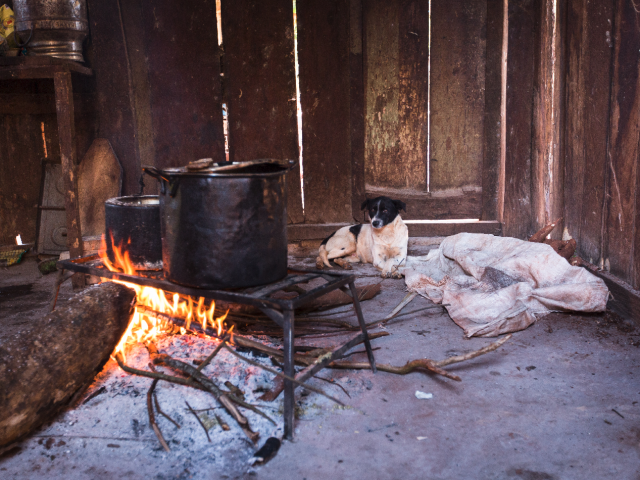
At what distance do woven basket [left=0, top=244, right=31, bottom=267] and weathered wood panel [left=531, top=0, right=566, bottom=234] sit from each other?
19.9 feet

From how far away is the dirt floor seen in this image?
2.06m

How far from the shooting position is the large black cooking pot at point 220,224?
2.36m

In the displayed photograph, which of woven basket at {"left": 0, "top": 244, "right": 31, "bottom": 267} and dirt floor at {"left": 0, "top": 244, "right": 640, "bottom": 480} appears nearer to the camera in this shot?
dirt floor at {"left": 0, "top": 244, "right": 640, "bottom": 480}

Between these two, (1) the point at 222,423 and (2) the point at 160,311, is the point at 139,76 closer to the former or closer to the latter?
(2) the point at 160,311

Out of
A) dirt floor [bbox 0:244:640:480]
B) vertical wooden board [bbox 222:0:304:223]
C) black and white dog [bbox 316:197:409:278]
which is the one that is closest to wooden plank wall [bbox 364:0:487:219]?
black and white dog [bbox 316:197:409:278]

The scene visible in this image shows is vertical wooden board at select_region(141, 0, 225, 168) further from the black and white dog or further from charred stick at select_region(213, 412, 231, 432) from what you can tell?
charred stick at select_region(213, 412, 231, 432)

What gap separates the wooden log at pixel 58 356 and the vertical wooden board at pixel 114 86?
10.2ft

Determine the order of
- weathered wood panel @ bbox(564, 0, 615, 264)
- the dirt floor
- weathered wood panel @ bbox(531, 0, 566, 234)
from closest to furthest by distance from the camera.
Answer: the dirt floor
weathered wood panel @ bbox(564, 0, 615, 264)
weathered wood panel @ bbox(531, 0, 566, 234)

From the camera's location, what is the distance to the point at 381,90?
5859 mm

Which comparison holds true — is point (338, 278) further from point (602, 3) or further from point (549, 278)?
point (602, 3)

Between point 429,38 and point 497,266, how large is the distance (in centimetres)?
298

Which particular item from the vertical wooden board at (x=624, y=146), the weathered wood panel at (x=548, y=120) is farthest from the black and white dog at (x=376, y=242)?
the vertical wooden board at (x=624, y=146)

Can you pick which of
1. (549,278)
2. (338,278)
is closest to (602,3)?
(549,278)

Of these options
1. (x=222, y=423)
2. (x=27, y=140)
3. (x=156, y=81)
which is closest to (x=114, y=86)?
(x=156, y=81)
